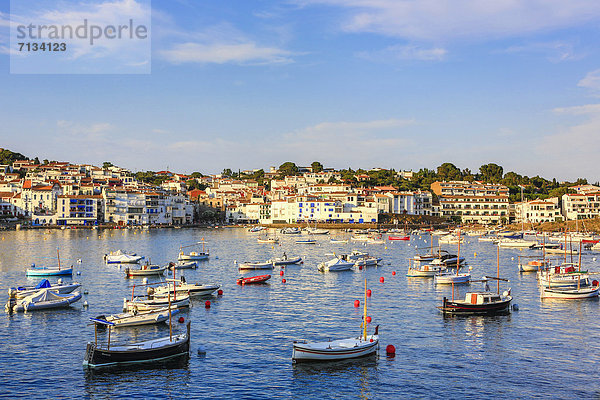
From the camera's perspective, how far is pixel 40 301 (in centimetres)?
3888

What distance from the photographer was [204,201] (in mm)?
190625

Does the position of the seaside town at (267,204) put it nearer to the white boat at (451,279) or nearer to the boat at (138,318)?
the white boat at (451,279)

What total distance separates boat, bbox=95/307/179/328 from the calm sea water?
23.1 inches

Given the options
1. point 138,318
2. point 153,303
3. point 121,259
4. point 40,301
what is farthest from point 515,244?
point 40,301

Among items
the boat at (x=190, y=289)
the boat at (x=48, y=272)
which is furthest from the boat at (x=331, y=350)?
the boat at (x=48, y=272)

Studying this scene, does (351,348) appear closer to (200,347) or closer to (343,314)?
(200,347)

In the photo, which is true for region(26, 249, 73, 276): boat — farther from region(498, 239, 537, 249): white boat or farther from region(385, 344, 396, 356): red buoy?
region(498, 239, 537, 249): white boat

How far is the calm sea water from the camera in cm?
2448

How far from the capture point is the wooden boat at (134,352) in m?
26.3

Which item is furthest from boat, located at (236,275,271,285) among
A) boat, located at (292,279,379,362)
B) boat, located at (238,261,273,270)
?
boat, located at (292,279,379,362)

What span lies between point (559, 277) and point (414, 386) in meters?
28.6

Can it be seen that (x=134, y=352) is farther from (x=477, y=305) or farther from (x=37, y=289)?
(x=477, y=305)

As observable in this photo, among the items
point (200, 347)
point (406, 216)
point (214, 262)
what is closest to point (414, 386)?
point (200, 347)

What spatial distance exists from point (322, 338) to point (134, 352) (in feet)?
33.2
